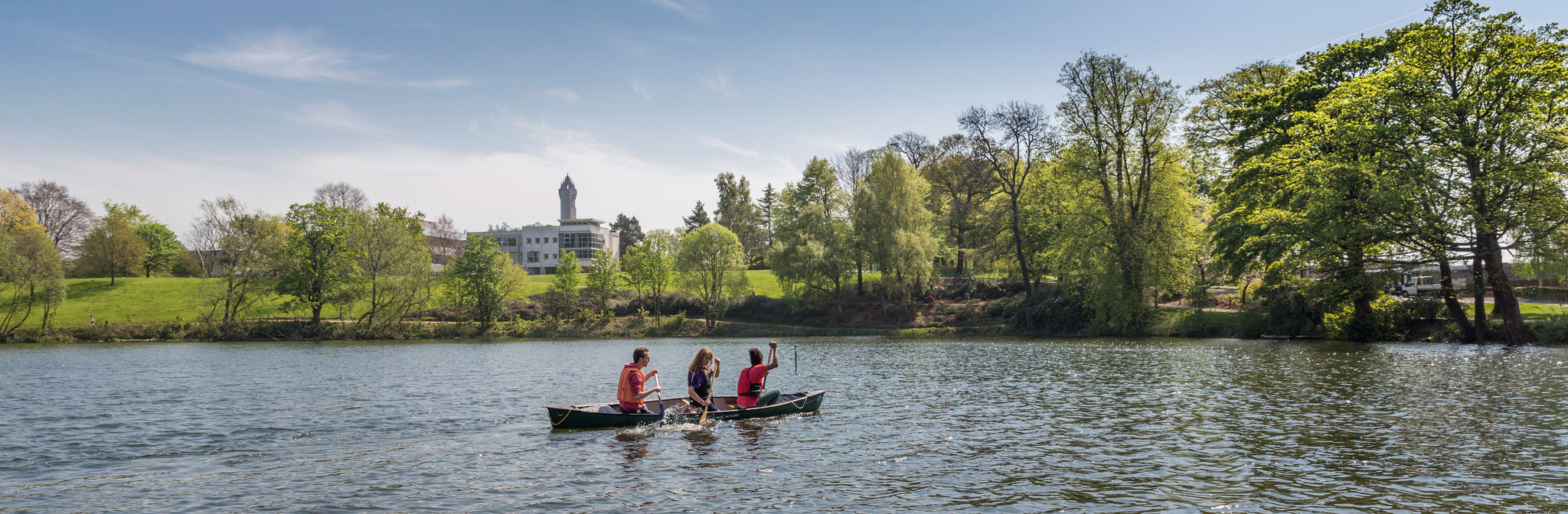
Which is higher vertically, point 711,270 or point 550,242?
point 550,242

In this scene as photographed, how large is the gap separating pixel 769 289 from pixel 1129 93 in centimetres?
4130

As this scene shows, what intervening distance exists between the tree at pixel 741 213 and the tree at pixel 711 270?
40.7m

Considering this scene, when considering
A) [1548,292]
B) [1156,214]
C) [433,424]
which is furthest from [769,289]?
[433,424]

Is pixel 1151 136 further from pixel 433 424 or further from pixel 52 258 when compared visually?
pixel 52 258

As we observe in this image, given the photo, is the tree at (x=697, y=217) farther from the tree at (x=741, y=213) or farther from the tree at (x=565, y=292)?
the tree at (x=565, y=292)

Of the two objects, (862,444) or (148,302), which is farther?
(148,302)

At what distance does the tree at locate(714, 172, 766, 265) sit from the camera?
4454 inches

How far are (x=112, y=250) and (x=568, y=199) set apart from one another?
9085 centimetres

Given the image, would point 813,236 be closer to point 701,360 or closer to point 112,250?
point 701,360

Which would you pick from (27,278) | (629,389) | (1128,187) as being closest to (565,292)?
(27,278)

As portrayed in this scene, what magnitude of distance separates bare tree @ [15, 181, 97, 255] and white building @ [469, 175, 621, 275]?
49.2m

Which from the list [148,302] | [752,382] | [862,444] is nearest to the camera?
[862,444]

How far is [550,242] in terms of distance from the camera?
132 metres

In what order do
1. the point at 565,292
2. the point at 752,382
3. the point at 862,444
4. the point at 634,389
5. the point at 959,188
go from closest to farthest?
the point at 862,444 < the point at 634,389 < the point at 752,382 < the point at 565,292 < the point at 959,188
